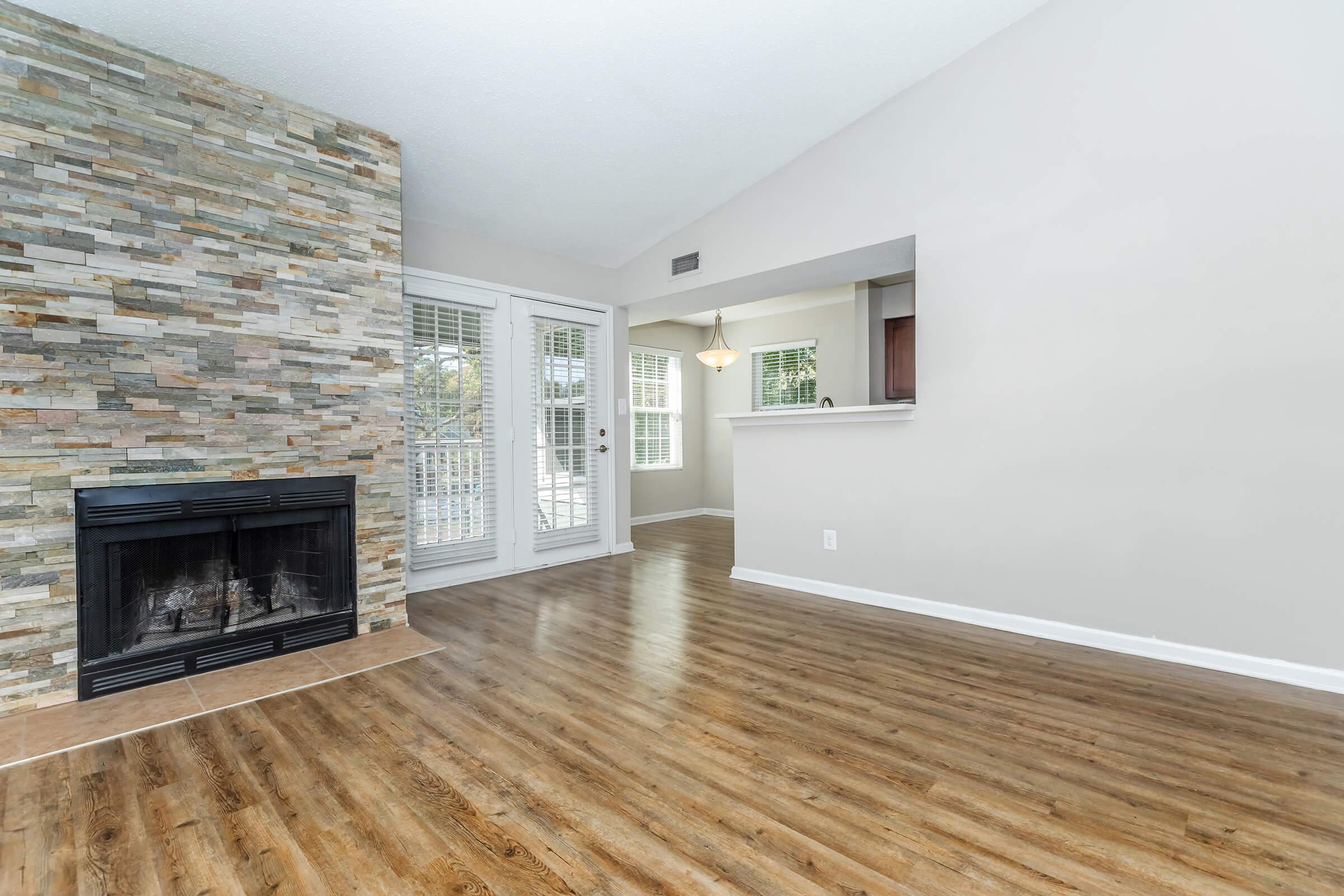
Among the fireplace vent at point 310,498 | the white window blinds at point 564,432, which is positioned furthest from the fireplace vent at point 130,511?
the white window blinds at point 564,432

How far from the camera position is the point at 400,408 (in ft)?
11.5

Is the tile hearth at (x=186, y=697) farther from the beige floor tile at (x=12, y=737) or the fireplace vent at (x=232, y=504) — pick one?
the fireplace vent at (x=232, y=504)

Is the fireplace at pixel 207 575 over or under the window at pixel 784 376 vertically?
under

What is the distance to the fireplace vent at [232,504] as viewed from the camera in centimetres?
279

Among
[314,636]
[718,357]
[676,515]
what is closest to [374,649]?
[314,636]

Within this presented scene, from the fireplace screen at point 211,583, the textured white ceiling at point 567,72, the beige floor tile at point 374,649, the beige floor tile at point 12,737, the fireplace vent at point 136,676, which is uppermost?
the textured white ceiling at point 567,72

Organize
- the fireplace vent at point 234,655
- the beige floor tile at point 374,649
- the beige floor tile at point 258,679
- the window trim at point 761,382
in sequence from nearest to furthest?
1. the beige floor tile at point 258,679
2. the fireplace vent at point 234,655
3. the beige floor tile at point 374,649
4. the window trim at point 761,382

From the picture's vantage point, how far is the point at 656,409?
307 inches

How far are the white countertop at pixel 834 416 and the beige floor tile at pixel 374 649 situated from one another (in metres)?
2.34

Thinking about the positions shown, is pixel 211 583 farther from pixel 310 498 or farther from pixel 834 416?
pixel 834 416

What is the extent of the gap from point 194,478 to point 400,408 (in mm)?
1008

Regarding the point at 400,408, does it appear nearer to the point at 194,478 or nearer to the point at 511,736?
the point at 194,478

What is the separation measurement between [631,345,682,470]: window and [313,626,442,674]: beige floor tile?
4.32 meters

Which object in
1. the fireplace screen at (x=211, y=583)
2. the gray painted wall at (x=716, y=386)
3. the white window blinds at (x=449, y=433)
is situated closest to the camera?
the fireplace screen at (x=211, y=583)
